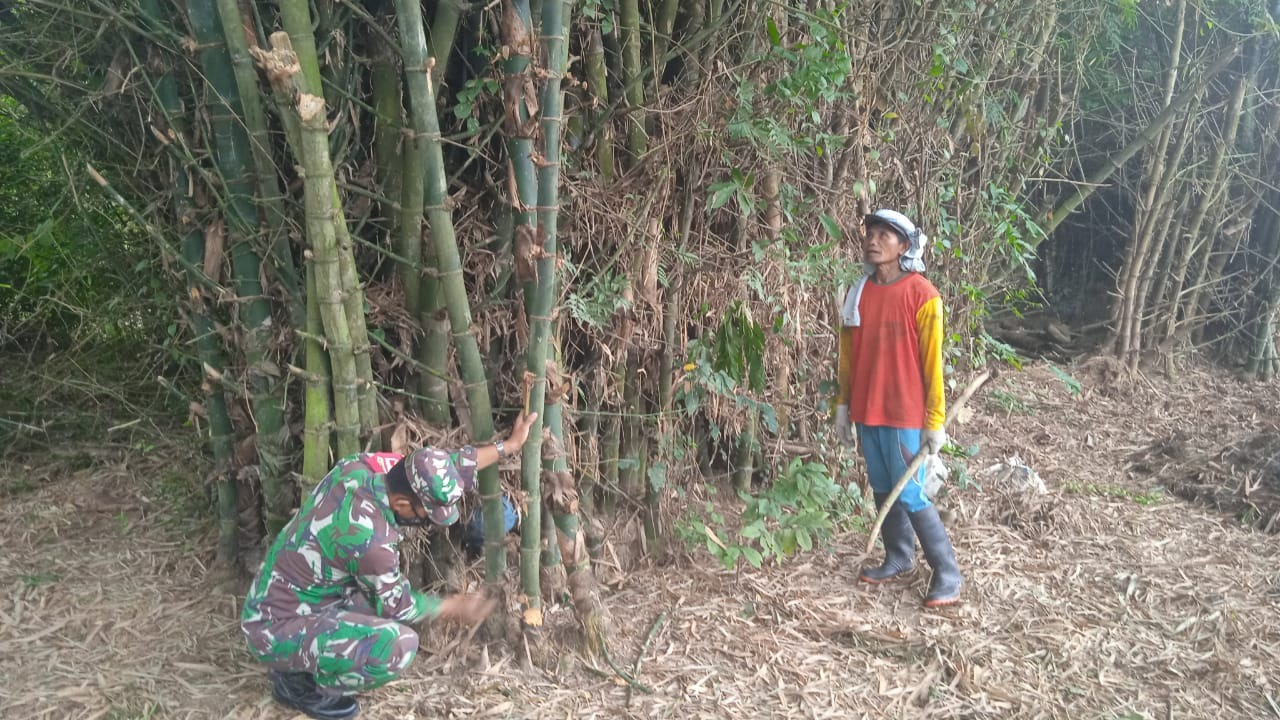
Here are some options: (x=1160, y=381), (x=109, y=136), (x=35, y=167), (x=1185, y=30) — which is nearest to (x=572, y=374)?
(x=109, y=136)

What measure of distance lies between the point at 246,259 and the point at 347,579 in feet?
3.22

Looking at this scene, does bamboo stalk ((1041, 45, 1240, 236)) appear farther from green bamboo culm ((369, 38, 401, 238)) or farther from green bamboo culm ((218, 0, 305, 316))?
green bamboo culm ((218, 0, 305, 316))

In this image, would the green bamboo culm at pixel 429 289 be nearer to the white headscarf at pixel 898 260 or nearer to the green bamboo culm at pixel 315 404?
the green bamboo culm at pixel 315 404

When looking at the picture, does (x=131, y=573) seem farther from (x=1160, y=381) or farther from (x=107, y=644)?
→ (x=1160, y=381)

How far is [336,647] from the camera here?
2.16 metres

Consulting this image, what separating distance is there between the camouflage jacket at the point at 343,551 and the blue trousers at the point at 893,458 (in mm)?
1574

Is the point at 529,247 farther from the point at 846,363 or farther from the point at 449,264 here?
the point at 846,363

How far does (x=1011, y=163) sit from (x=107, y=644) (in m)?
4.71

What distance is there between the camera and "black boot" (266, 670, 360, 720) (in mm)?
2275

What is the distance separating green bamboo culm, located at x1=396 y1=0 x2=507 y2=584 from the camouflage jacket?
213 millimetres

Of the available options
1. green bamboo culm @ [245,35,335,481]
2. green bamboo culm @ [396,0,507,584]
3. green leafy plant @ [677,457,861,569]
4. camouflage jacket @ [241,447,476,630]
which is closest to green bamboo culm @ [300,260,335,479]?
green bamboo culm @ [245,35,335,481]

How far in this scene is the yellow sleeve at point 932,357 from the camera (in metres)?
2.95

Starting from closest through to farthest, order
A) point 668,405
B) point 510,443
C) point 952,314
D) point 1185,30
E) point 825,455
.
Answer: point 510,443 → point 668,405 → point 825,455 → point 952,314 → point 1185,30

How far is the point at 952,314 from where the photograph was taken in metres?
4.53
